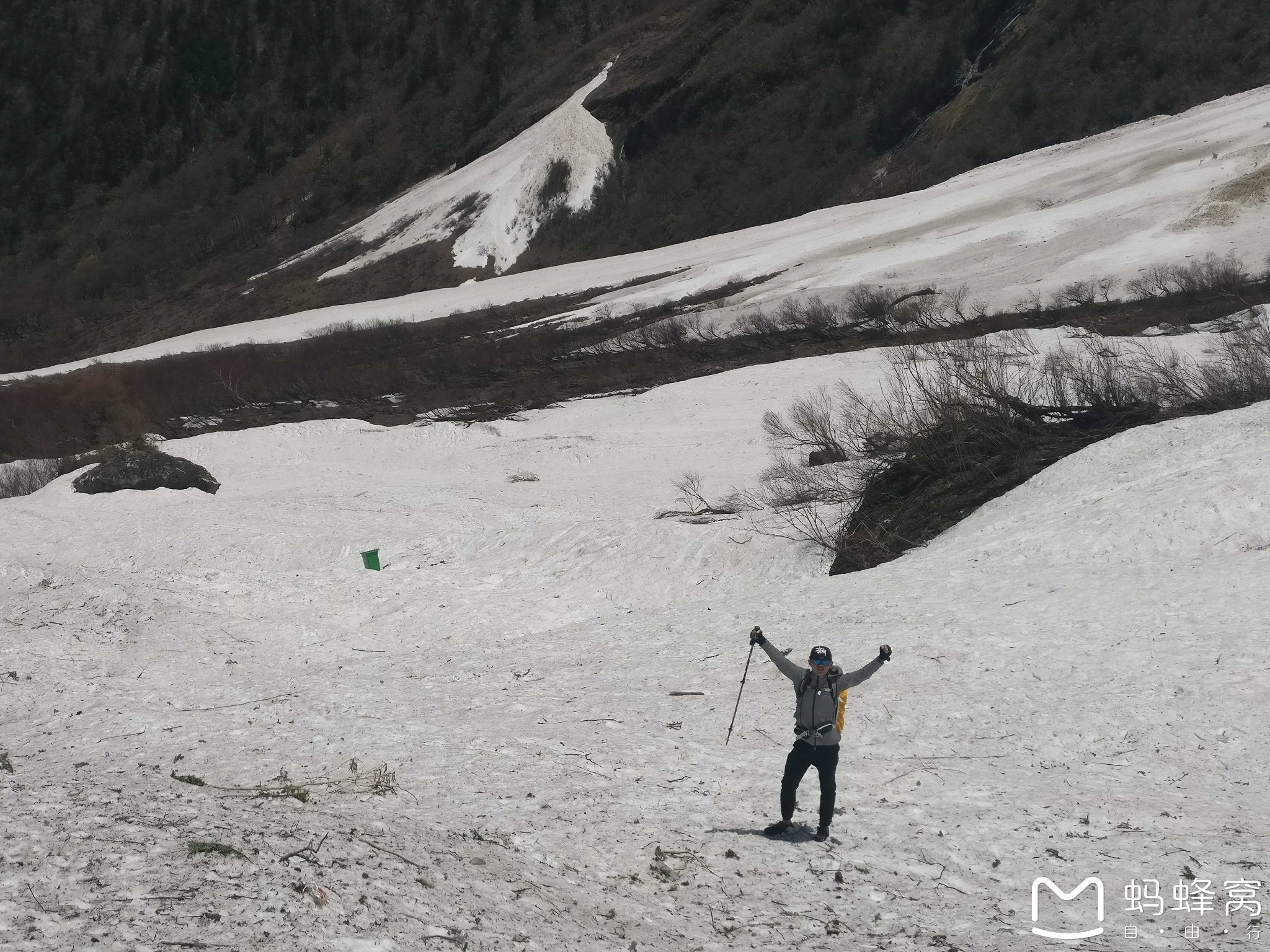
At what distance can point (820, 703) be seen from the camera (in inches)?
333

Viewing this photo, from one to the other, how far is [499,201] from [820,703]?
73.0 metres

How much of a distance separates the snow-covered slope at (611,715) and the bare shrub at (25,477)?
359 inches

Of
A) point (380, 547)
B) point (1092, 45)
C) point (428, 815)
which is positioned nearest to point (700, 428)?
point (380, 547)

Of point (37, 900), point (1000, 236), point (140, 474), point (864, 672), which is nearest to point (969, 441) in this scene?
point (864, 672)

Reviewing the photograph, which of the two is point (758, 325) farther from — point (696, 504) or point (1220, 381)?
point (1220, 381)

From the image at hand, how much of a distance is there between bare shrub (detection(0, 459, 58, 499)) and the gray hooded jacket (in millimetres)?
30259

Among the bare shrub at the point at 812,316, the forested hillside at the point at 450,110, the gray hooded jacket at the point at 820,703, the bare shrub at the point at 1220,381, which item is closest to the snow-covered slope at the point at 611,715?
the gray hooded jacket at the point at 820,703

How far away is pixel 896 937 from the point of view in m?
7.25

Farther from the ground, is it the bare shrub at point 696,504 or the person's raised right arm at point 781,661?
the person's raised right arm at point 781,661

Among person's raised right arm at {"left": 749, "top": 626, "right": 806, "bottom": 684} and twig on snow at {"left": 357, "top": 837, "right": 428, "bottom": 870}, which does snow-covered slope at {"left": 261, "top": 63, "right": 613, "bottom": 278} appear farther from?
twig on snow at {"left": 357, "top": 837, "right": 428, "bottom": 870}

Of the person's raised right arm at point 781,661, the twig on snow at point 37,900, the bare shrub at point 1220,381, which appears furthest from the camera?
the bare shrub at point 1220,381

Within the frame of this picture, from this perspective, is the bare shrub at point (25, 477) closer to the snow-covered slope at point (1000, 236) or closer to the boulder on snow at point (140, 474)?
the boulder on snow at point (140, 474)
